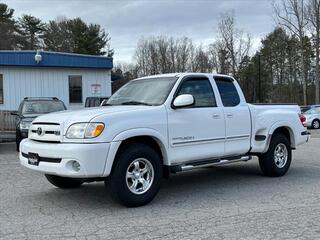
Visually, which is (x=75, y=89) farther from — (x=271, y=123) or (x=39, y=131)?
(x=39, y=131)

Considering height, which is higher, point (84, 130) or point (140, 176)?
point (84, 130)

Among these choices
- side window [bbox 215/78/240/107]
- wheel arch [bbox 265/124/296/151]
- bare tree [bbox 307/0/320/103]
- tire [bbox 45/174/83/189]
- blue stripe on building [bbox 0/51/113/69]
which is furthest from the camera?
bare tree [bbox 307/0/320/103]

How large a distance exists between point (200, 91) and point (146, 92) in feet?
3.05

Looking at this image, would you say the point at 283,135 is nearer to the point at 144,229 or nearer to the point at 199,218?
the point at 199,218

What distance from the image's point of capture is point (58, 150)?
6445 mm

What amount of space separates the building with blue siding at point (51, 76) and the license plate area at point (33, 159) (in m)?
15.8

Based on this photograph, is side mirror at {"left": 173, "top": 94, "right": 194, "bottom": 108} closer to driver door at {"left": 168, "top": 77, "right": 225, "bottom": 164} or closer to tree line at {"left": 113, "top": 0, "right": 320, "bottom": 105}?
driver door at {"left": 168, "top": 77, "right": 225, "bottom": 164}

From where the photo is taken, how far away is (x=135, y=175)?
22.3 feet

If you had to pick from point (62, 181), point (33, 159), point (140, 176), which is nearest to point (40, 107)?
point (62, 181)

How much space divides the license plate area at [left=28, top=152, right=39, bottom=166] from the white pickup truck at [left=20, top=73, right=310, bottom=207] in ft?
0.05

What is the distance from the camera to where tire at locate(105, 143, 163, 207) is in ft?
21.4

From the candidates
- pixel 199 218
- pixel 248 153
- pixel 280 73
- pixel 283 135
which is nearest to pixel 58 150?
pixel 199 218

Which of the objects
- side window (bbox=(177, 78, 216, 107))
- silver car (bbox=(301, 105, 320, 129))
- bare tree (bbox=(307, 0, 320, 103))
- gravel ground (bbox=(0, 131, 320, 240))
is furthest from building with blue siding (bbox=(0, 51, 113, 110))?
bare tree (bbox=(307, 0, 320, 103))

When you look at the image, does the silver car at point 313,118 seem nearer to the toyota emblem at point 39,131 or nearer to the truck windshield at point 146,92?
the truck windshield at point 146,92
